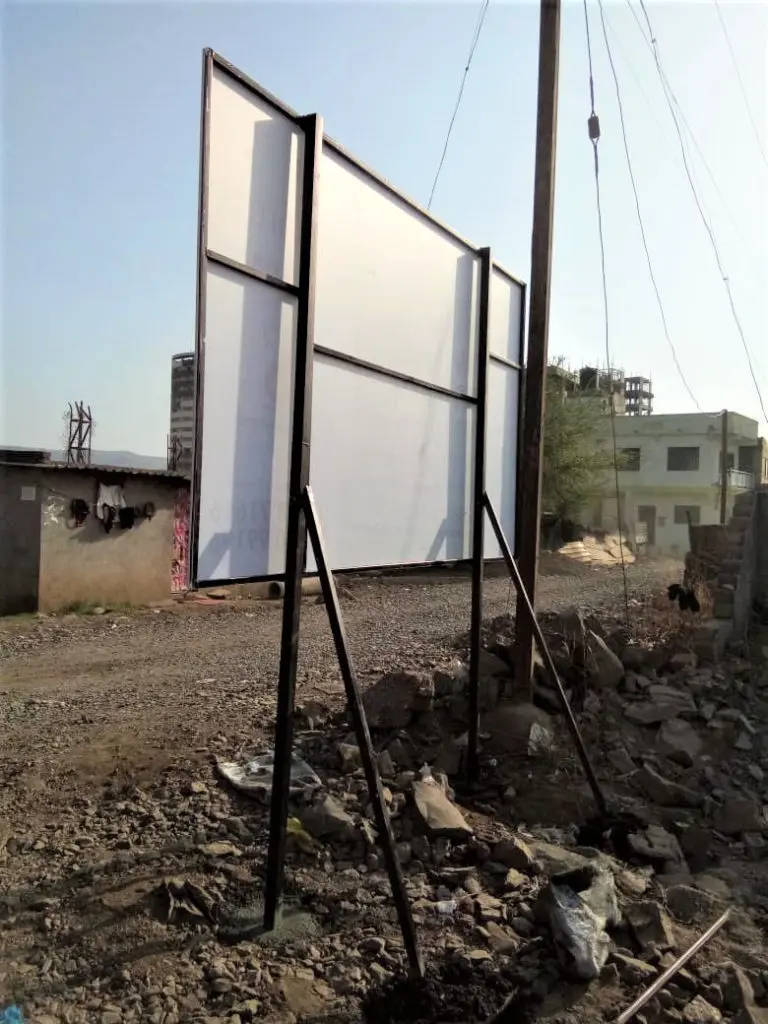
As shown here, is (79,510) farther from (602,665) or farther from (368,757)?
(368,757)

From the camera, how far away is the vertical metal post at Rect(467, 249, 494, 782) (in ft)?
15.3

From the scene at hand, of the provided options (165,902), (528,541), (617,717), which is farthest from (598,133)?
(165,902)

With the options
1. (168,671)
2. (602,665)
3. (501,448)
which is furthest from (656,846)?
(168,671)

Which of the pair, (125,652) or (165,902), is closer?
(165,902)

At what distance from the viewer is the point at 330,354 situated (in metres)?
3.40

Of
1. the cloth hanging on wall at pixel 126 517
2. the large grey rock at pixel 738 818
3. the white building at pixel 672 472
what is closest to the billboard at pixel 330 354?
the large grey rock at pixel 738 818

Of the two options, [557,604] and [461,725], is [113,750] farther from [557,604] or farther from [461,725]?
[557,604]

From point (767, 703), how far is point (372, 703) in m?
4.35

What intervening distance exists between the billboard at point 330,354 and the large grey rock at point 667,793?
6.76 feet

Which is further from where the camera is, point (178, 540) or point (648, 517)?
point (648, 517)

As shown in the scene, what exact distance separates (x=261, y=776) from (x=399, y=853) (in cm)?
94

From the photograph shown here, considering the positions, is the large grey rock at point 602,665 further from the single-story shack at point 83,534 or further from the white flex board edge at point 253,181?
the single-story shack at point 83,534

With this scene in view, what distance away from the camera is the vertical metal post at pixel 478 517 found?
15.3ft

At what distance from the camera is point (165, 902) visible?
3029 mm
